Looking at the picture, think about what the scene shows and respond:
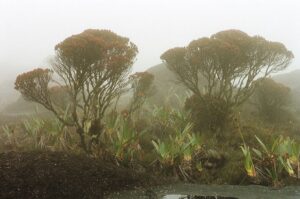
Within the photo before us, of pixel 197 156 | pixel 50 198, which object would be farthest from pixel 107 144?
pixel 50 198

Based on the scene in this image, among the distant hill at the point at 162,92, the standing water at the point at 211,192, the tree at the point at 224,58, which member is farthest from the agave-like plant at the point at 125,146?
the distant hill at the point at 162,92

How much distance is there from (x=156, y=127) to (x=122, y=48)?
4727mm

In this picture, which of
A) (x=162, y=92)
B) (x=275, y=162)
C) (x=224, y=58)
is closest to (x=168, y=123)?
(x=224, y=58)

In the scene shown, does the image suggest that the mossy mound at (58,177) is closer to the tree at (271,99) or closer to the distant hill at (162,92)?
the tree at (271,99)

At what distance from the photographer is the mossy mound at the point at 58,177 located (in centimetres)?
868

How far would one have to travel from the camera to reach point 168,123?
16531mm

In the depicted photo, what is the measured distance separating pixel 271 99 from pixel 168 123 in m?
9.01

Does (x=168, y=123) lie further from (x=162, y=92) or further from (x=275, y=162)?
(x=162, y=92)

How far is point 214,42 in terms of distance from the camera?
50.5 feet

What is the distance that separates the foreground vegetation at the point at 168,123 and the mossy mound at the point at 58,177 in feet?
2.28

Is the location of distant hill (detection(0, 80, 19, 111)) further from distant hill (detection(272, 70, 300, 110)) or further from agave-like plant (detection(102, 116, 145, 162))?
agave-like plant (detection(102, 116, 145, 162))

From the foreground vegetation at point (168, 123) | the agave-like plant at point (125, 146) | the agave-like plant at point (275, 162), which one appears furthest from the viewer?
the agave-like plant at point (125, 146)

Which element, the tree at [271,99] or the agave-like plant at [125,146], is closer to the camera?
the agave-like plant at [125,146]

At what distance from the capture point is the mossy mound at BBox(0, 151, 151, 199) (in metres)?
8.68
